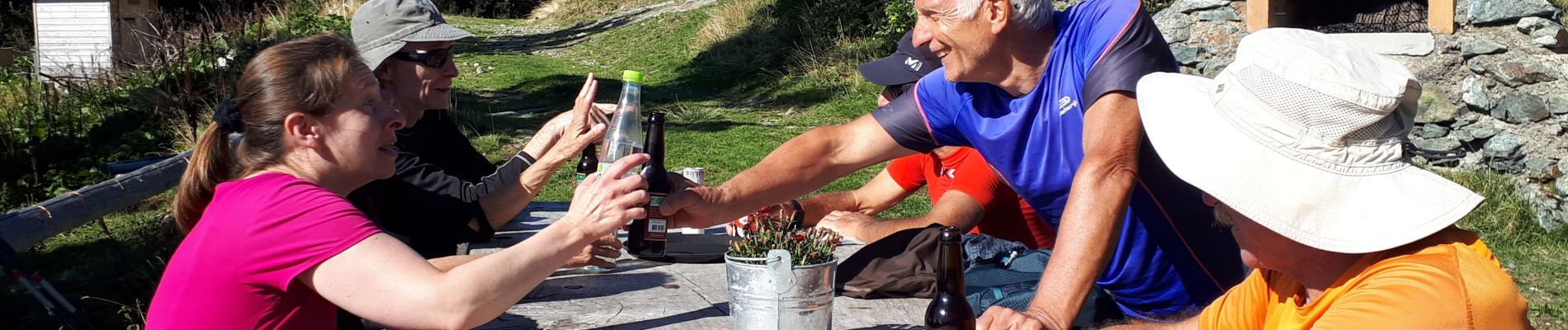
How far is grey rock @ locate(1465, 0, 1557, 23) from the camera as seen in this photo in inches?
285

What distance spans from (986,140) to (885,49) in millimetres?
9782

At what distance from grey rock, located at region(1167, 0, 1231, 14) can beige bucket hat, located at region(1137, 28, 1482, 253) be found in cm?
687

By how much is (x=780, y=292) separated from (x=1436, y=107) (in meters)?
6.71

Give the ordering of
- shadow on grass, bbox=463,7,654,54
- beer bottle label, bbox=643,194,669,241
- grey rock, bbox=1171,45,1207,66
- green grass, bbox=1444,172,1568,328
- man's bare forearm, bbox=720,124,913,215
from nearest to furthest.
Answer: beer bottle label, bbox=643,194,669,241, man's bare forearm, bbox=720,124,913,215, green grass, bbox=1444,172,1568,328, grey rock, bbox=1171,45,1207,66, shadow on grass, bbox=463,7,654,54

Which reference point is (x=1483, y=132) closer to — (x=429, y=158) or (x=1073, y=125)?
(x=1073, y=125)

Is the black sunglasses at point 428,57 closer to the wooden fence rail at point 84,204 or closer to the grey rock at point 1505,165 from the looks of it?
the wooden fence rail at point 84,204

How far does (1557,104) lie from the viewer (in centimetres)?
715

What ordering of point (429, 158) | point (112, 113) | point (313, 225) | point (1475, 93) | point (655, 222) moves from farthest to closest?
point (112, 113)
point (1475, 93)
point (429, 158)
point (655, 222)
point (313, 225)

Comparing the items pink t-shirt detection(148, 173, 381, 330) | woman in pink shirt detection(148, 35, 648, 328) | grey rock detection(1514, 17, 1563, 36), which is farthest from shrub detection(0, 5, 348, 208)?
grey rock detection(1514, 17, 1563, 36)

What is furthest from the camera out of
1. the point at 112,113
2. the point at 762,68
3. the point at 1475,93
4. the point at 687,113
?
the point at 762,68

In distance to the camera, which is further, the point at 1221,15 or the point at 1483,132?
the point at 1221,15

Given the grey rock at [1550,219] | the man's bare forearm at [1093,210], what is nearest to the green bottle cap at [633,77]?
the man's bare forearm at [1093,210]

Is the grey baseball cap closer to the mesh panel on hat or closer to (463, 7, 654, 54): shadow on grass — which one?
the mesh panel on hat

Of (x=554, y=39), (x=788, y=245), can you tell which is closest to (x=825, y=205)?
(x=788, y=245)
